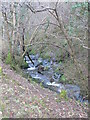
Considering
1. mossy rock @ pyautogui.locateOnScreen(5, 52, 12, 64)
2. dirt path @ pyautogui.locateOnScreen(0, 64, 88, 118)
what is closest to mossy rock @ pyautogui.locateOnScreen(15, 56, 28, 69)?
mossy rock @ pyautogui.locateOnScreen(5, 52, 12, 64)

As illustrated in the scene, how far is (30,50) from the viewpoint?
15.6 m

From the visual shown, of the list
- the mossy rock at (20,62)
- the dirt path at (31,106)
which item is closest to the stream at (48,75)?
the mossy rock at (20,62)

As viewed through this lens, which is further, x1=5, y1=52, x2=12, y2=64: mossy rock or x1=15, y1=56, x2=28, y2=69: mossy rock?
x1=15, y1=56, x2=28, y2=69: mossy rock

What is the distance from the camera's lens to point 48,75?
1270 cm

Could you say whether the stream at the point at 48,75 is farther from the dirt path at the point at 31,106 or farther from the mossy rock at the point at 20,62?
the dirt path at the point at 31,106

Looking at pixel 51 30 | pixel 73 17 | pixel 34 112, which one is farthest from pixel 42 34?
pixel 34 112

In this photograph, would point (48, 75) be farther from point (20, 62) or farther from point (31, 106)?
point (31, 106)

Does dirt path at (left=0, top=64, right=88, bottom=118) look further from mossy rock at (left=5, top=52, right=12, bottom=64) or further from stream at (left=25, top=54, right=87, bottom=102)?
mossy rock at (left=5, top=52, right=12, bottom=64)

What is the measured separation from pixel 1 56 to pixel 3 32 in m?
1.50

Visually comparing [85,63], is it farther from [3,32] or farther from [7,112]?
[3,32]

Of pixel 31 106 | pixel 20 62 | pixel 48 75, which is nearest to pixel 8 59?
pixel 20 62

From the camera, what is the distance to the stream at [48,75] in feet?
32.9

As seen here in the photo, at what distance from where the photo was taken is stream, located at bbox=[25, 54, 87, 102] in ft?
32.9

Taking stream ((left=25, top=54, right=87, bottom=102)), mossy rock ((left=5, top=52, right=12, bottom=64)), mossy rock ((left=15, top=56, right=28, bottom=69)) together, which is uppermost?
mossy rock ((left=5, top=52, right=12, bottom=64))
